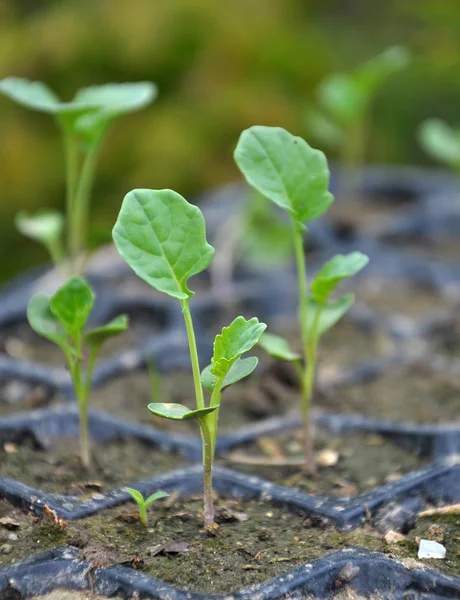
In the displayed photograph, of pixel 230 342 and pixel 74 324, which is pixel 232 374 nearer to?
pixel 230 342

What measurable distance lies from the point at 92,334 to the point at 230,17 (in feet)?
8.79

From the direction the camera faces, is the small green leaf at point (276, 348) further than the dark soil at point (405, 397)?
No

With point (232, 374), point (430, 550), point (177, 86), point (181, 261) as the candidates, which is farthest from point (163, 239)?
point (177, 86)

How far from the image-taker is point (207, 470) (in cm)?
87

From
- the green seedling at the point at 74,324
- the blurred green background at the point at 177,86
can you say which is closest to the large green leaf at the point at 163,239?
the green seedling at the point at 74,324

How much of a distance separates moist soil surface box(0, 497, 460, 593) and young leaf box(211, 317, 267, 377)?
0.17 m

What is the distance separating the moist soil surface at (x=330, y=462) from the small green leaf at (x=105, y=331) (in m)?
0.25

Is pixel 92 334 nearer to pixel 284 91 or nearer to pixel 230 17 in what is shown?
pixel 284 91

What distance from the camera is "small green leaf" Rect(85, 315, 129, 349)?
3.14 feet

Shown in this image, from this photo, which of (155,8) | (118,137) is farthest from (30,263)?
(155,8)

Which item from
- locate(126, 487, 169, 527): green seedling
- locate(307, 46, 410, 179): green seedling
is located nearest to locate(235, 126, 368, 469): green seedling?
locate(126, 487, 169, 527): green seedling

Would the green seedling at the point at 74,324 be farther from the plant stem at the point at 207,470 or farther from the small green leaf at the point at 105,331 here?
the plant stem at the point at 207,470

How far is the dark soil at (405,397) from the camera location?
1.27 m

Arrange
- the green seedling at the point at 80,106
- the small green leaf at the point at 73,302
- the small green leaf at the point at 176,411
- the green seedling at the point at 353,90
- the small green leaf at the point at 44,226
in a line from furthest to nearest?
the green seedling at the point at 353,90 < the small green leaf at the point at 44,226 < the green seedling at the point at 80,106 < the small green leaf at the point at 73,302 < the small green leaf at the point at 176,411
